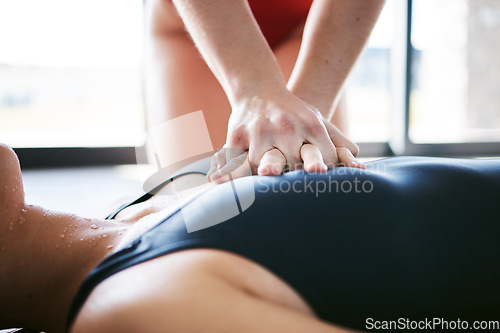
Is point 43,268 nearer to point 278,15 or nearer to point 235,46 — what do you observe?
point 235,46

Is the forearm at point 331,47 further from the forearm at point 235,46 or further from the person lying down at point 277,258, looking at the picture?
the person lying down at point 277,258

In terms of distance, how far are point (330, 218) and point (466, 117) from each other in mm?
3503

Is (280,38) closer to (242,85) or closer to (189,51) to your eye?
(189,51)

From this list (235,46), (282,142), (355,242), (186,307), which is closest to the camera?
(186,307)

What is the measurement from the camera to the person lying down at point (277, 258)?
1.39ft

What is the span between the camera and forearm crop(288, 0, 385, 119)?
102 cm

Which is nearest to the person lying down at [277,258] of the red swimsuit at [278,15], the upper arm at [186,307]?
the upper arm at [186,307]

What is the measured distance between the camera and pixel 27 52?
3.11 m

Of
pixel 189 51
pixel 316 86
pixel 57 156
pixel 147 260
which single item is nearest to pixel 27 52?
pixel 57 156

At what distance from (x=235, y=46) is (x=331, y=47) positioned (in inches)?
10.9

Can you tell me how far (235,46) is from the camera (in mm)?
904

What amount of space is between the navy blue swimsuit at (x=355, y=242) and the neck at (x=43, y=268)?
127mm

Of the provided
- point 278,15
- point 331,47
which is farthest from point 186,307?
point 278,15

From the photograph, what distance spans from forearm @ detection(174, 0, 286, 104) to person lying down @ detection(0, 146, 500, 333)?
0.31 metres
